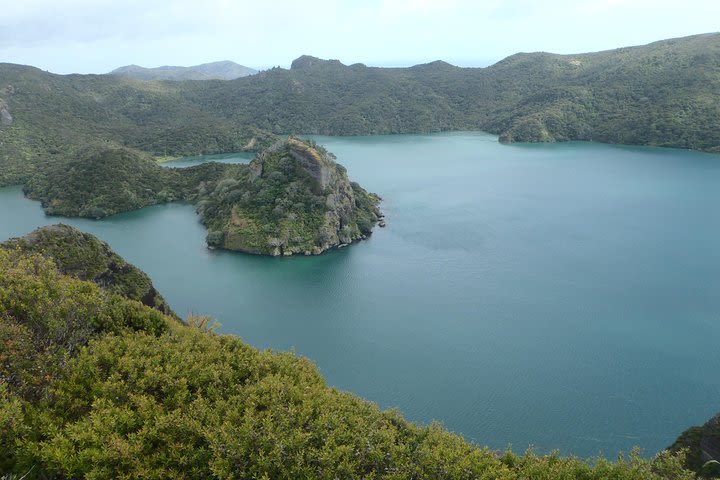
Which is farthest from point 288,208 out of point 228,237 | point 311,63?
point 311,63

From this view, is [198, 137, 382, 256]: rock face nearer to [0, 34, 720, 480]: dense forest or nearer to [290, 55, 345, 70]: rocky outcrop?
[0, 34, 720, 480]: dense forest

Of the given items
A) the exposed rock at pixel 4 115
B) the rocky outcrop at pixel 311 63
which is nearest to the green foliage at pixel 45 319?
the exposed rock at pixel 4 115

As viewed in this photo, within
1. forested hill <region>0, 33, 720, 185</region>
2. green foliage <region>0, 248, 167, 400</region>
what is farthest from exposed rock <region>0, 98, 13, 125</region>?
green foliage <region>0, 248, 167, 400</region>

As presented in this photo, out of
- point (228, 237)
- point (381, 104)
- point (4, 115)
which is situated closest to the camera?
point (228, 237)

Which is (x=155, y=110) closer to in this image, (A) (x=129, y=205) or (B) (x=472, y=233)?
(A) (x=129, y=205)

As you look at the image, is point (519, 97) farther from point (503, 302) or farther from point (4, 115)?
point (4, 115)

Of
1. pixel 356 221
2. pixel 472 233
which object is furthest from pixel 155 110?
pixel 472 233
